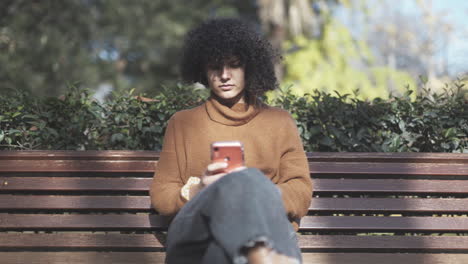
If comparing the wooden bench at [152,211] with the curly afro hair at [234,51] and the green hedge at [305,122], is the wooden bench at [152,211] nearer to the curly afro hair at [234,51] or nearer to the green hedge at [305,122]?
the green hedge at [305,122]

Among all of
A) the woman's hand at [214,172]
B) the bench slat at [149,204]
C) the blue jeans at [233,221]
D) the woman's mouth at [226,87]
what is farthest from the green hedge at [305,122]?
the blue jeans at [233,221]

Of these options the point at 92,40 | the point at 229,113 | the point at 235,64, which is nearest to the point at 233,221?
the point at 229,113

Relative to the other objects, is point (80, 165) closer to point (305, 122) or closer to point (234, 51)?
point (234, 51)

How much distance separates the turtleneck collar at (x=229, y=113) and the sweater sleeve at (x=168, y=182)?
0.20 metres

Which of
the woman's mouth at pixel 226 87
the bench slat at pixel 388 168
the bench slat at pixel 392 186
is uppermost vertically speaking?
the woman's mouth at pixel 226 87

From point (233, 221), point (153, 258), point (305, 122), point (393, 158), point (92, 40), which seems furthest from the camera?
point (92, 40)

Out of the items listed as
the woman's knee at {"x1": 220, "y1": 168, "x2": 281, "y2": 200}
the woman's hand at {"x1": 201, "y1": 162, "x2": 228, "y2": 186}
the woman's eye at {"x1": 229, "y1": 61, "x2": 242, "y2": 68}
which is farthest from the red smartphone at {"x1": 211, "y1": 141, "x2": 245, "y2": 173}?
the woman's eye at {"x1": 229, "y1": 61, "x2": 242, "y2": 68}

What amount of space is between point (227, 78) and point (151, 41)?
1689cm

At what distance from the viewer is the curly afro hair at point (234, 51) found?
2682mm

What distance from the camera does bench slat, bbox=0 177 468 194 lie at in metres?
3.06

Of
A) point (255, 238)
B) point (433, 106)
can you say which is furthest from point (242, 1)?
point (255, 238)

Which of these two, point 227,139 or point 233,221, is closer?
point 233,221

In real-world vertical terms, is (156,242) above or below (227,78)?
below

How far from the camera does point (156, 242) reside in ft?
9.98
